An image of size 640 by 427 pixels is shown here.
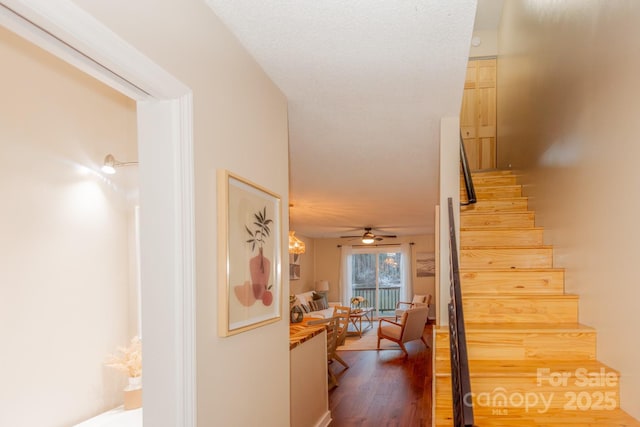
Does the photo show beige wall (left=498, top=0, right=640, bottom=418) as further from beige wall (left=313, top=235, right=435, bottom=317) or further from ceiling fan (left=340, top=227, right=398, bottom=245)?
beige wall (left=313, top=235, right=435, bottom=317)

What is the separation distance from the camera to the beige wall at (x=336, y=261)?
40.3ft

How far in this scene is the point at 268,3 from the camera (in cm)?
164

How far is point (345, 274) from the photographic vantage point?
12.6 m

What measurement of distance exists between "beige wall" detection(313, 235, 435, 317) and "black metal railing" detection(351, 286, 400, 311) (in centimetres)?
58

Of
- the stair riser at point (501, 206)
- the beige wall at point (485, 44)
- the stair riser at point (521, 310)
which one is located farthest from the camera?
the beige wall at point (485, 44)

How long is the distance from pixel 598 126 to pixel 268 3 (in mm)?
1914

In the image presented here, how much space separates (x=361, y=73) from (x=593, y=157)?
4.62ft

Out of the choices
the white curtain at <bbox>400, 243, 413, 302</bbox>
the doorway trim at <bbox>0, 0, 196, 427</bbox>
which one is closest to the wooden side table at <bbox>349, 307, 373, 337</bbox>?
the white curtain at <bbox>400, 243, 413, 302</bbox>

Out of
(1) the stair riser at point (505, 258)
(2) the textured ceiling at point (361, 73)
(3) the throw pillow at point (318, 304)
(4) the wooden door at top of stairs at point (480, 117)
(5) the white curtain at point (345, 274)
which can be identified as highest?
(4) the wooden door at top of stairs at point (480, 117)

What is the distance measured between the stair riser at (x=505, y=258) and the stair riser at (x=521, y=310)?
0.48 m

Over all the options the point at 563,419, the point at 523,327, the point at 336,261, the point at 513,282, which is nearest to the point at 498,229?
the point at 513,282

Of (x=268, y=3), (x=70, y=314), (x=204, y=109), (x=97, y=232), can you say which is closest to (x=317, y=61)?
(x=268, y=3)

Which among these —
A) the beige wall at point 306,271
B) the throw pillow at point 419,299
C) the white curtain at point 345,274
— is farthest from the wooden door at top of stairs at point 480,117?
the white curtain at point 345,274

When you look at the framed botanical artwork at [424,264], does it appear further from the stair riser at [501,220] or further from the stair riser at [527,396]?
the stair riser at [527,396]
